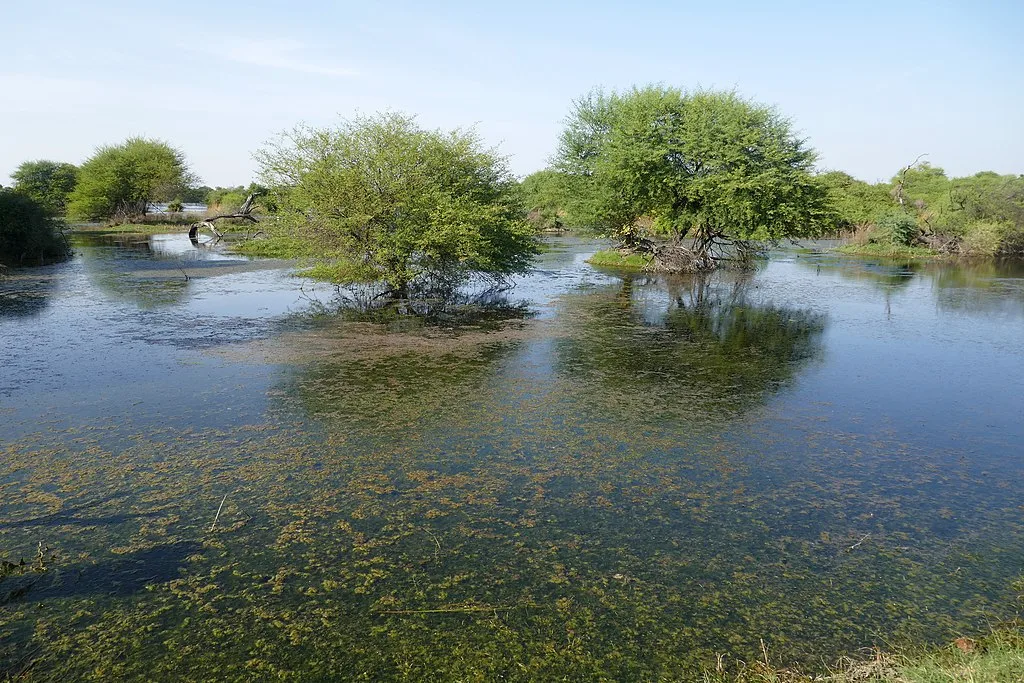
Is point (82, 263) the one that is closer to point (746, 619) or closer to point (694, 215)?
point (694, 215)

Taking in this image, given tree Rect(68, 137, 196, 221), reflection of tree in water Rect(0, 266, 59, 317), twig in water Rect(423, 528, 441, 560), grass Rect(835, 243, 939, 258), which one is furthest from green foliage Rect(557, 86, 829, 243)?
tree Rect(68, 137, 196, 221)

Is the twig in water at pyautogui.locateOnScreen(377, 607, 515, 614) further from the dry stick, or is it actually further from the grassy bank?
the dry stick

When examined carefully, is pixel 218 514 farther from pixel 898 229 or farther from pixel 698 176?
pixel 898 229

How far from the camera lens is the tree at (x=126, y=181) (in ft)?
166

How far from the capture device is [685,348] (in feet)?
41.4

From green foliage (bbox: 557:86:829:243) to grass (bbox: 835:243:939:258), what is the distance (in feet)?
42.9

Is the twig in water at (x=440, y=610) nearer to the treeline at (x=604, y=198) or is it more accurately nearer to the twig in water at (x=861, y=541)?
the twig in water at (x=861, y=541)

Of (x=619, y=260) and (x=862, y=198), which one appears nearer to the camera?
(x=619, y=260)

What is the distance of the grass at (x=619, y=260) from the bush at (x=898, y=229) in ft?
54.6

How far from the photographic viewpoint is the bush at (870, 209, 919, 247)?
35.5 meters

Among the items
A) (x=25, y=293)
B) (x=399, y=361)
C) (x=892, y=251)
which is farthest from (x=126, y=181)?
(x=892, y=251)

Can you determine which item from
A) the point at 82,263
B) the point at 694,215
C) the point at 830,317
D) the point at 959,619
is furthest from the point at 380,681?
the point at 82,263

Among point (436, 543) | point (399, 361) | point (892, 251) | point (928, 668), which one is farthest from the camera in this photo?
point (892, 251)

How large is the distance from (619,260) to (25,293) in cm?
2257
